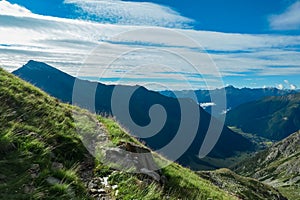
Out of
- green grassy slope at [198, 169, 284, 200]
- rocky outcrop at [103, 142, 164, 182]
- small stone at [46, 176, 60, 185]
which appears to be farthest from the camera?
green grassy slope at [198, 169, 284, 200]

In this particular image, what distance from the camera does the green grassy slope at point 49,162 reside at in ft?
25.4

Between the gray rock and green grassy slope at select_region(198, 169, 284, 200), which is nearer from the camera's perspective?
the gray rock

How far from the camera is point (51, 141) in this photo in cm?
1194

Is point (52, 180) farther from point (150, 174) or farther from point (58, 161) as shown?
point (150, 174)

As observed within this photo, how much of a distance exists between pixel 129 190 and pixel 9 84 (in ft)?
36.5

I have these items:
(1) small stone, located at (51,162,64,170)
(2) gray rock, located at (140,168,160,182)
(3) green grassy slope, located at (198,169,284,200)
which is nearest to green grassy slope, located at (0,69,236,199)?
(1) small stone, located at (51,162,64,170)

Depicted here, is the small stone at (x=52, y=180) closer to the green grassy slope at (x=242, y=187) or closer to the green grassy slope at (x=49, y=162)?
the green grassy slope at (x=49, y=162)

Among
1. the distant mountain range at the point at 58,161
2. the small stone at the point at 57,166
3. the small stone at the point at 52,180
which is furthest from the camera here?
the small stone at the point at 57,166

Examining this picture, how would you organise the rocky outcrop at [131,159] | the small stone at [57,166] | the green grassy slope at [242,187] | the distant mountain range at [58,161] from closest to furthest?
the distant mountain range at [58,161] → the small stone at [57,166] → the rocky outcrop at [131,159] → the green grassy slope at [242,187]

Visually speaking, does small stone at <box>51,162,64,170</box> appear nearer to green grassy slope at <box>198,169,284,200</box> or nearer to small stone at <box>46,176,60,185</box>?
small stone at <box>46,176,60,185</box>

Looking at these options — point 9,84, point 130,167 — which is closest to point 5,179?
point 130,167

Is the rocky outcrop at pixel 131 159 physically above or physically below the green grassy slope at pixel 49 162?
below

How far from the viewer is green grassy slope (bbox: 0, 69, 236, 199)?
25.4 ft

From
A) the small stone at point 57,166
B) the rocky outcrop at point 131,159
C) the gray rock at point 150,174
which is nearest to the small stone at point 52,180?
the small stone at point 57,166
